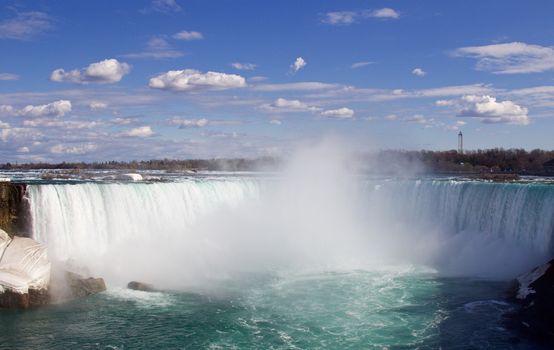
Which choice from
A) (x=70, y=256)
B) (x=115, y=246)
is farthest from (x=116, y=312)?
(x=115, y=246)

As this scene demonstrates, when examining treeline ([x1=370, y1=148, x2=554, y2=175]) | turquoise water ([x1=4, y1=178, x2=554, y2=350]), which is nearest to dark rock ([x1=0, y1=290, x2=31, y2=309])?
turquoise water ([x1=4, y1=178, x2=554, y2=350])

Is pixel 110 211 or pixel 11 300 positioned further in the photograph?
pixel 110 211

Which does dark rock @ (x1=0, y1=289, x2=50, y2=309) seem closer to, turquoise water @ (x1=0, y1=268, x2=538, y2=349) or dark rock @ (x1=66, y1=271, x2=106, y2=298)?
turquoise water @ (x1=0, y1=268, x2=538, y2=349)

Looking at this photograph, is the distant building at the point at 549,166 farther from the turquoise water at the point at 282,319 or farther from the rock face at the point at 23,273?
the rock face at the point at 23,273

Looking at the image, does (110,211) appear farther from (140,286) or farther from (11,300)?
(11,300)

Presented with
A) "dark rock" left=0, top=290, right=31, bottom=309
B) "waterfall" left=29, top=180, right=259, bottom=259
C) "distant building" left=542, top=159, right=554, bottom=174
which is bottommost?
"dark rock" left=0, top=290, right=31, bottom=309

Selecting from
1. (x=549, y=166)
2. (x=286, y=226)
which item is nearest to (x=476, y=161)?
(x=549, y=166)

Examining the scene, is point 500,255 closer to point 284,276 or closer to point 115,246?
point 284,276
